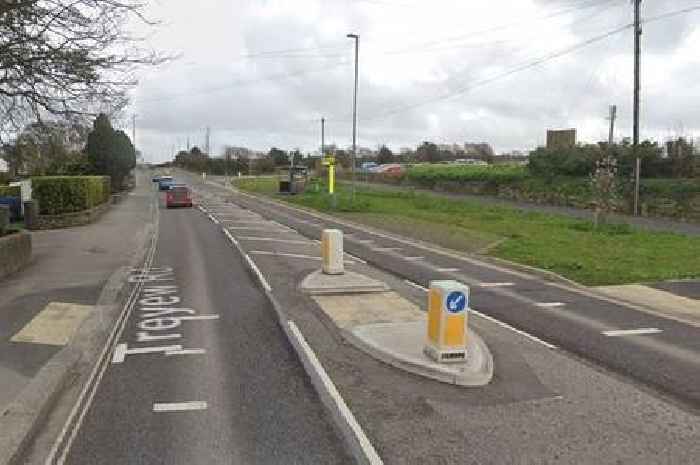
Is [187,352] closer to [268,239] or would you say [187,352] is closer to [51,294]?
[51,294]

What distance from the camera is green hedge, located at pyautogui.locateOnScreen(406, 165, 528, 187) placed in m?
50.5

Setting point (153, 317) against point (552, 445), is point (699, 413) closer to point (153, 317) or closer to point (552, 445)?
point (552, 445)

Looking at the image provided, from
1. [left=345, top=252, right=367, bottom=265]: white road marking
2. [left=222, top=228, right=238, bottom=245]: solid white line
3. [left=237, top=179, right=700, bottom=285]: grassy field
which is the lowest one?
[left=345, top=252, right=367, bottom=265]: white road marking

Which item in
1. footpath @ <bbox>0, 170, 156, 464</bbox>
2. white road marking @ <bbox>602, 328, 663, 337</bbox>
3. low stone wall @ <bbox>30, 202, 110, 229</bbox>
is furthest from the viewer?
low stone wall @ <bbox>30, 202, 110, 229</bbox>

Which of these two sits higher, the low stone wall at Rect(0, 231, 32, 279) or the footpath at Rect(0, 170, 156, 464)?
the low stone wall at Rect(0, 231, 32, 279)

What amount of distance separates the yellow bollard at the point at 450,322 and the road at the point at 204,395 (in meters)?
1.73

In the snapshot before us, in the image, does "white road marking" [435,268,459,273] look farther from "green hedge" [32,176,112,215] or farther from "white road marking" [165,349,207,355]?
"green hedge" [32,176,112,215]

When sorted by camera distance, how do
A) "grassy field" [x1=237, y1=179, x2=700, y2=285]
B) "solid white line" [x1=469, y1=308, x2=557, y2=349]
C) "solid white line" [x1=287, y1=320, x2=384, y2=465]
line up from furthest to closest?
"grassy field" [x1=237, y1=179, x2=700, y2=285]
"solid white line" [x1=469, y1=308, x2=557, y2=349]
"solid white line" [x1=287, y1=320, x2=384, y2=465]

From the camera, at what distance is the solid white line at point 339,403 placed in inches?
247

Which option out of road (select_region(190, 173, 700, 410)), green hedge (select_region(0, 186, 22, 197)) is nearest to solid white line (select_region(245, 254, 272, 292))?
road (select_region(190, 173, 700, 410))

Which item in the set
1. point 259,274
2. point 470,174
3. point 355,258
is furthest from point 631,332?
point 470,174

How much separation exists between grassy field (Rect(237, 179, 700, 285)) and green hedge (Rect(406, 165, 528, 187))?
9.83 metres

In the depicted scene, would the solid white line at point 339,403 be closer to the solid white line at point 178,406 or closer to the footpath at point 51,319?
the solid white line at point 178,406

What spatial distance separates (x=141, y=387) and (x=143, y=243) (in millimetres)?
17330
